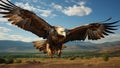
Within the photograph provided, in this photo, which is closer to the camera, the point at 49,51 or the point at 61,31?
the point at 61,31

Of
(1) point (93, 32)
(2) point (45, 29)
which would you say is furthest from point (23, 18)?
(1) point (93, 32)

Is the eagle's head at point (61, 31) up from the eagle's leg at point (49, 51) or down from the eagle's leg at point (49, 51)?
up

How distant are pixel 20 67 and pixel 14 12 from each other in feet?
138

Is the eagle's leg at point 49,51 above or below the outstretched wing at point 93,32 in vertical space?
below

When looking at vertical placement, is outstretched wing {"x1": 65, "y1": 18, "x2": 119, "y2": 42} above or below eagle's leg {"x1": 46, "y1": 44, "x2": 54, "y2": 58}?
above

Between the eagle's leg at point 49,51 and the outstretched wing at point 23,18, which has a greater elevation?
the outstretched wing at point 23,18

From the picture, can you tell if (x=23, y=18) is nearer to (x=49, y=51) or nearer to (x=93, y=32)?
(x=49, y=51)

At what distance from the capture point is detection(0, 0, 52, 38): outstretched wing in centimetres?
1466

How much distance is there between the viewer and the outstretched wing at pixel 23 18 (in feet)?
48.1

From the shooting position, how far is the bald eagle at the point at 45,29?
47.9ft

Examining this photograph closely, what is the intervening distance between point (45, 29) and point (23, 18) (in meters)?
1.42

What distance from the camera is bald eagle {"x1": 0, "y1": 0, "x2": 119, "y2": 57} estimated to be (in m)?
14.6

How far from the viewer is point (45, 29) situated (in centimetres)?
1523

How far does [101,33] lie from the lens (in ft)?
53.8
